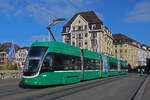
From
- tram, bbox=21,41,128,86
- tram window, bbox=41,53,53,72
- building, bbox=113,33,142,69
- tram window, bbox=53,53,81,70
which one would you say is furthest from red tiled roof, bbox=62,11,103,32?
tram window, bbox=41,53,53,72

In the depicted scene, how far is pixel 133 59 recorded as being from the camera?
10781 cm

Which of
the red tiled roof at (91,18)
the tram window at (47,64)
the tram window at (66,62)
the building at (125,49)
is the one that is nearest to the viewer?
the tram window at (47,64)

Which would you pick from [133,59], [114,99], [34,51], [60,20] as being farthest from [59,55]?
[133,59]

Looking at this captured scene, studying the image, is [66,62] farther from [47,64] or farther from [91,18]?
[91,18]

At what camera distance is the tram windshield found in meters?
13.9

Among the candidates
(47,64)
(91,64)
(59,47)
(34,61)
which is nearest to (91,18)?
(91,64)

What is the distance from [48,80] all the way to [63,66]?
231cm

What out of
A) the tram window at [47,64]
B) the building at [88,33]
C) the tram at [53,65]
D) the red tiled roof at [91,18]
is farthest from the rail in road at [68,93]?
the red tiled roof at [91,18]

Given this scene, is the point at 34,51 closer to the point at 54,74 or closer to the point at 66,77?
the point at 54,74

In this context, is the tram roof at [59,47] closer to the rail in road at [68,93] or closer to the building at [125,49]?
the rail in road at [68,93]

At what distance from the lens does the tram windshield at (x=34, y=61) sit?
45.6ft

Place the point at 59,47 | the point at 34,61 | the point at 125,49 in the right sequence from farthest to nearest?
the point at 125,49 → the point at 59,47 → the point at 34,61

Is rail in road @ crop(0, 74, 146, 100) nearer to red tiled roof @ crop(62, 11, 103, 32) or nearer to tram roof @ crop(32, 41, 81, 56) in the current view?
tram roof @ crop(32, 41, 81, 56)

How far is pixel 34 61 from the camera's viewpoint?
1412cm
